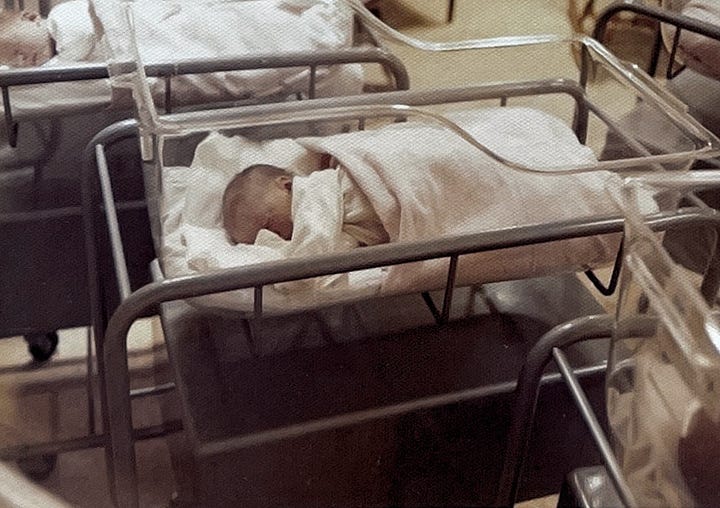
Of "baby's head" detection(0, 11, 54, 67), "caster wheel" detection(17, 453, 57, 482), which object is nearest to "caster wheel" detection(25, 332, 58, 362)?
"caster wheel" detection(17, 453, 57, 482)

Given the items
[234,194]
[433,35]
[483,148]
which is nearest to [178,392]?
[234,194]

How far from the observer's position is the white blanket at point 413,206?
0.83m

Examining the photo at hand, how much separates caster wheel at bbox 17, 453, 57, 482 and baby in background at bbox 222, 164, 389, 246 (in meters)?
0.49

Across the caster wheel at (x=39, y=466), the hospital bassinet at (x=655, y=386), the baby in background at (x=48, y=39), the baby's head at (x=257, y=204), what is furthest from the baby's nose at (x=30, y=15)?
the hospital bassinet at (x=655, y=386)

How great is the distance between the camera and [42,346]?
4.51ft

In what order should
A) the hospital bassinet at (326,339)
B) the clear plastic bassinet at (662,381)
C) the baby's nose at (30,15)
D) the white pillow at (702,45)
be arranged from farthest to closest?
the white pillow at (702,45)
the baby's nose at (30,15)
the hospital bassinet at (326,339)
the clear plastic bassinet at (662,381)

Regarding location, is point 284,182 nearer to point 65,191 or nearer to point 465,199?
point 465,199

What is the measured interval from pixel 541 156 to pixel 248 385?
14.0 inches

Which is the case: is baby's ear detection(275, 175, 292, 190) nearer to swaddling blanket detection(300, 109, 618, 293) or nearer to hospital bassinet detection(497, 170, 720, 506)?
swaddling blanket detection(300, 109, 618, 293)

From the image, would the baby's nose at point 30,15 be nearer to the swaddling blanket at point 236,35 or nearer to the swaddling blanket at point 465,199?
the swaddling blanket at point 236,35

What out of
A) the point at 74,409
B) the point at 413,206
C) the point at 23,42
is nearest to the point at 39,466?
the point at 74,409

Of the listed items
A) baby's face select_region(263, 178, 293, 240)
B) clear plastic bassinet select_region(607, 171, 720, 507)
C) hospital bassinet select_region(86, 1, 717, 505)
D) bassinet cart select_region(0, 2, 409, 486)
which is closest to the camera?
clear plastic bassinet select_region(607, 171, 720, 507)

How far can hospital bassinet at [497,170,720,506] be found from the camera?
0.54 m

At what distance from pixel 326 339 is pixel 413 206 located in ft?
0.49
